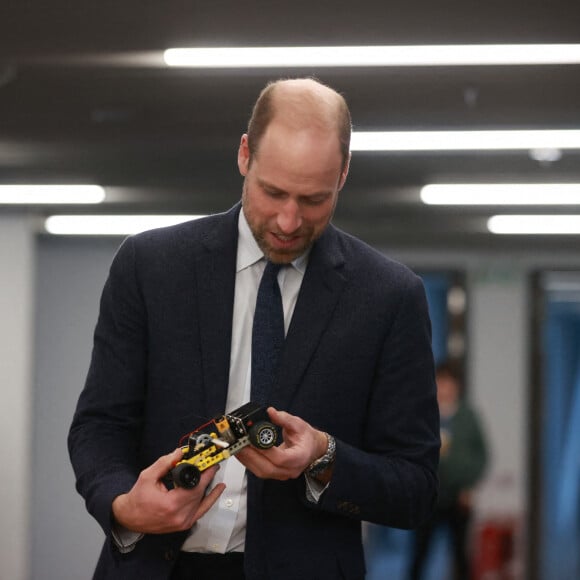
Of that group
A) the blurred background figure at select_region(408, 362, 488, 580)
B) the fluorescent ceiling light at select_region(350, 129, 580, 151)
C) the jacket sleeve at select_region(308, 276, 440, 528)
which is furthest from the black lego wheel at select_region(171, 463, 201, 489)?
the blurred background figure at select_region(408, 362, 488, 580)

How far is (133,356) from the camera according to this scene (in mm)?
1516

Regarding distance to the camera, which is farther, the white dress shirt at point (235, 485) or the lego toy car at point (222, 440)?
the white dress shirt at point (235, 485)

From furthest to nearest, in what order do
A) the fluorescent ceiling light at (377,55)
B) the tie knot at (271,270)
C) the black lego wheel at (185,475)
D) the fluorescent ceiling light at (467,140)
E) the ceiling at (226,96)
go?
the fluorescent ceiling light at (467,140) < the fluorescent ceiling light at (377,55) < the ceiling at (226,96) < the tie knot at (271,270) < the black lego wheel at (185,475)

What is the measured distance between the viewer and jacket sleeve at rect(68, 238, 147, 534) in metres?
1.50

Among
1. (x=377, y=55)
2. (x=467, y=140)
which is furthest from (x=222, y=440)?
(x=467, y=140)

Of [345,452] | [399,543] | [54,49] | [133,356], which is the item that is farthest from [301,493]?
[399,543]

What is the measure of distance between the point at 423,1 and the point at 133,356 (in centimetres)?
284

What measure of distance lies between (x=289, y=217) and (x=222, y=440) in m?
0.31

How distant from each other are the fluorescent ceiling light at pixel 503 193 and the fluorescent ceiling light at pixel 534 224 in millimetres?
622

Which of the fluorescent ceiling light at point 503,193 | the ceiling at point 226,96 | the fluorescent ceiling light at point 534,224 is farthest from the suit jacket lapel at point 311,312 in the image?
the fluorescent ceiling light at point 534,224

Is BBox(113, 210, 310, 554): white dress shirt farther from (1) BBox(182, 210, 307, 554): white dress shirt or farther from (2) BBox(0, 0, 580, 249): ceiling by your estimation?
(2) BBox(0, 0, 580, 249): ceiling

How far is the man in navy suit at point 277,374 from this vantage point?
1.47 metres

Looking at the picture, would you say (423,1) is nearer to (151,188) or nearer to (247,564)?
(247,564)

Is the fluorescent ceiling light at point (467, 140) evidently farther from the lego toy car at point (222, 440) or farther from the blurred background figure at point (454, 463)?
the lego toy car at point (222, 440)
